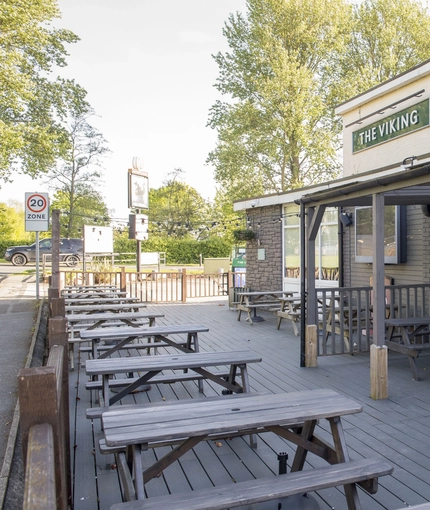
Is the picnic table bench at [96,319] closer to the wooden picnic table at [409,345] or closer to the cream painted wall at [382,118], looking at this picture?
the wooden picnic table at [409,345]

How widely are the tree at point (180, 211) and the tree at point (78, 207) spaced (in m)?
8.05

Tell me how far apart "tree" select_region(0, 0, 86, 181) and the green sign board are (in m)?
13.2

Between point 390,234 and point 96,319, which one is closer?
point 96,319

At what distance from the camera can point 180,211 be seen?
144ft

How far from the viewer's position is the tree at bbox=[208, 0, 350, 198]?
81.7 feet

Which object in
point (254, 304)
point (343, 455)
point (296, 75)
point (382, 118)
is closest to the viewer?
point (343, 455)

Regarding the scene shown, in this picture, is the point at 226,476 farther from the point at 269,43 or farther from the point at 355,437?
the point at 269,43

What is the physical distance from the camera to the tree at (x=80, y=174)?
33.1m

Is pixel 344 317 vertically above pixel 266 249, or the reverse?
pixel 266 249

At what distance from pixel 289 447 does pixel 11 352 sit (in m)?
4.42

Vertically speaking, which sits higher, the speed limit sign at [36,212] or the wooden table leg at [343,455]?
the speed limit sign at [36,212]

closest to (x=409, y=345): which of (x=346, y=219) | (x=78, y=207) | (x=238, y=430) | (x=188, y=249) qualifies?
(x=238, y=430)

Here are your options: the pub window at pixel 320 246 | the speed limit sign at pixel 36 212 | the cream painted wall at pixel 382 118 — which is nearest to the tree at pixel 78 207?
the speed limit sign at pixel 36 212

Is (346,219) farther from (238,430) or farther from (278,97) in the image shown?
(278,97)
